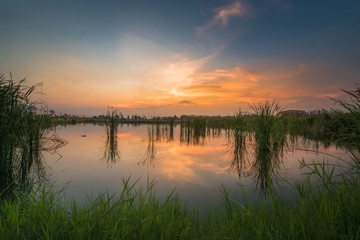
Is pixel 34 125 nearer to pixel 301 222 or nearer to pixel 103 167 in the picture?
pixel 103 167

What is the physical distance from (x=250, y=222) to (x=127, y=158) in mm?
5870

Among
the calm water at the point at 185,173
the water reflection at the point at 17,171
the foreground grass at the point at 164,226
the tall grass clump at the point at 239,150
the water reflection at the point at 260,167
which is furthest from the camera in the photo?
the tall grass clump at the point at 239,150

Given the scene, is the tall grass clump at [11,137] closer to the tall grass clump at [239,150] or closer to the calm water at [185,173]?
the calm water at [185,173]

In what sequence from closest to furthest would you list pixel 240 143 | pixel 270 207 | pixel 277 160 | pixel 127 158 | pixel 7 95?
pixel 270 207
pixel 7 95
pixel 277 160
pixel 127 158
pixel 240 143

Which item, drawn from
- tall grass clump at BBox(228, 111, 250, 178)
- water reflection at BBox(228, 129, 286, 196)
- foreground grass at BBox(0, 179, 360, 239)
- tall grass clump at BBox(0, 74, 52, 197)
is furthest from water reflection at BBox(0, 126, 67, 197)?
tall grass clump at BBox(228, 111, 250, 178)

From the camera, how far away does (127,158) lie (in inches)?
313

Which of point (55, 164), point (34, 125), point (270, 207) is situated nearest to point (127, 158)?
point (55, 164)

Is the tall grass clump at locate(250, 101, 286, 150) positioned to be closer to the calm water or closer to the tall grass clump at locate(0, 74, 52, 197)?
the calm water

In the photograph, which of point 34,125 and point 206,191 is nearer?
point 206,191

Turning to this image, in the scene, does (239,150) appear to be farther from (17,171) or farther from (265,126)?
(17,171)

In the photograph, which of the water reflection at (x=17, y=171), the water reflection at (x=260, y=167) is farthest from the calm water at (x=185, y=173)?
the water reflection at (x=17, y=171)

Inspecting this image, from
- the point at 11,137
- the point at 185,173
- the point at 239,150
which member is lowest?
the point at 185,173

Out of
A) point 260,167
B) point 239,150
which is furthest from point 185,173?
point 239,150

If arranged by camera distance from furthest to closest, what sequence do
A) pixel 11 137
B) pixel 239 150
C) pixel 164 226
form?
pixel 239 150
pixel 11 137
pixel 164 226
